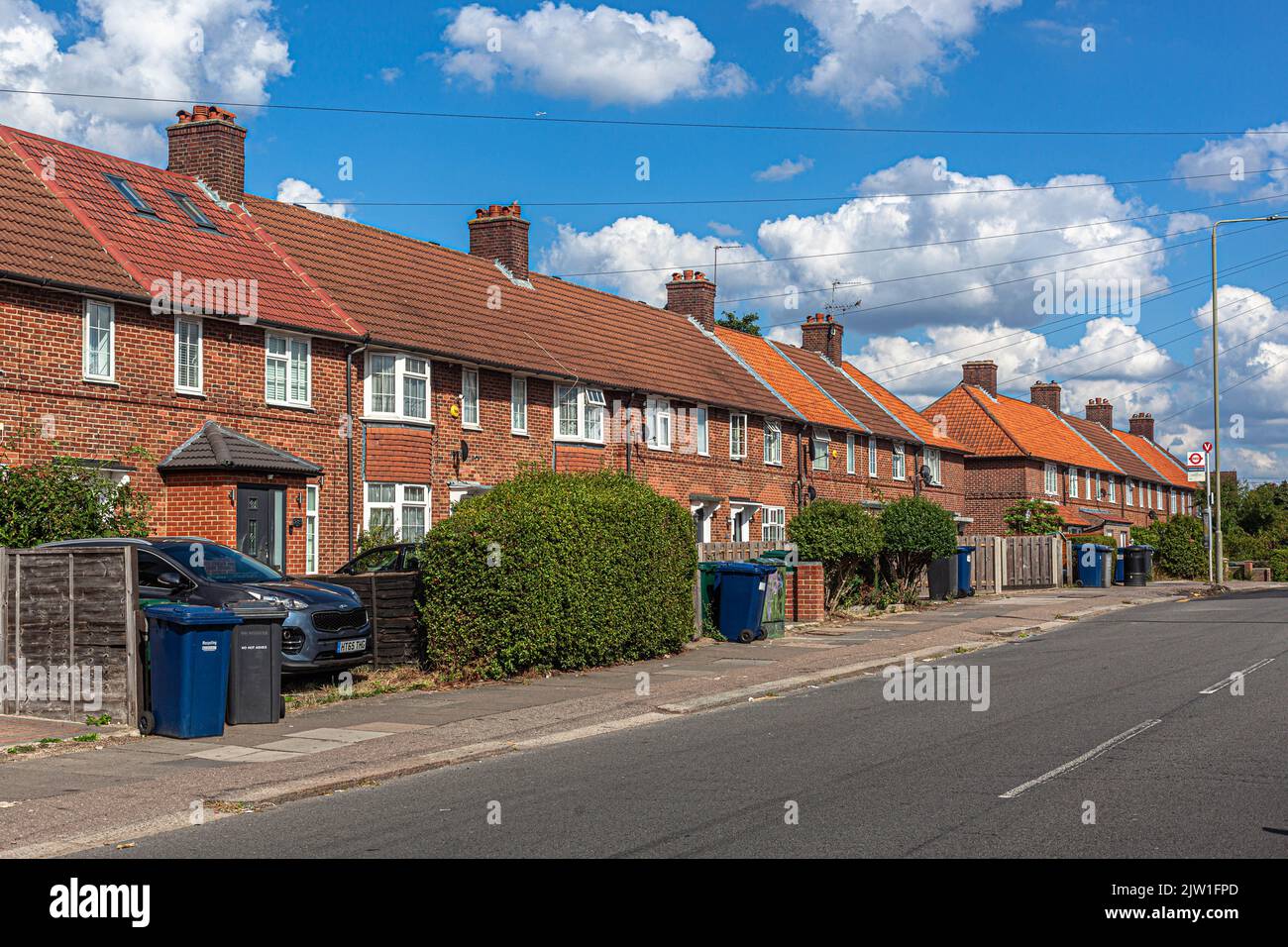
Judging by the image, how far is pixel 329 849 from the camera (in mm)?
7930

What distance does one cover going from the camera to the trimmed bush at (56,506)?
1695cm

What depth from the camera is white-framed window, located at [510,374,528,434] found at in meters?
29.9

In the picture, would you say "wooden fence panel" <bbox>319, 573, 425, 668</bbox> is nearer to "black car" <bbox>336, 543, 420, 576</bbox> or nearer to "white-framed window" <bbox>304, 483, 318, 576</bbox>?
"black car" <bbox>336, 543, 420, 576</bbox>

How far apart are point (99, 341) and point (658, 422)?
54.6ft

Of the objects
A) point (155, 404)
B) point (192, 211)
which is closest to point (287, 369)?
point (155, 404)

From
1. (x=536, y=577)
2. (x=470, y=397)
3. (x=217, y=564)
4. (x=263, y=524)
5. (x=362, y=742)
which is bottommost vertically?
(x=362, y=742)

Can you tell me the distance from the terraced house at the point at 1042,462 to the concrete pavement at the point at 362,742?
37.4 meters

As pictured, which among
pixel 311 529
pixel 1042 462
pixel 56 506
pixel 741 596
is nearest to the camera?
pixel 56 506

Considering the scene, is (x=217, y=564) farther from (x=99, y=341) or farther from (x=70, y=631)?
(x=99, y=341)

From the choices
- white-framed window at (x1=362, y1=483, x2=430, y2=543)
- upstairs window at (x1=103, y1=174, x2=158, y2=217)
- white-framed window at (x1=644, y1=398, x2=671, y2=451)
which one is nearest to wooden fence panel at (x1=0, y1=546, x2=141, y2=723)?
white-framed window at (x1=362, y1=483, x2=430, y2=543)

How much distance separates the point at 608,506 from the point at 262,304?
9.82 m

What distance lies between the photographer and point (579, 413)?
106 ft

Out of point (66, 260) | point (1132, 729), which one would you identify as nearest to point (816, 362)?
point (66, 260)
